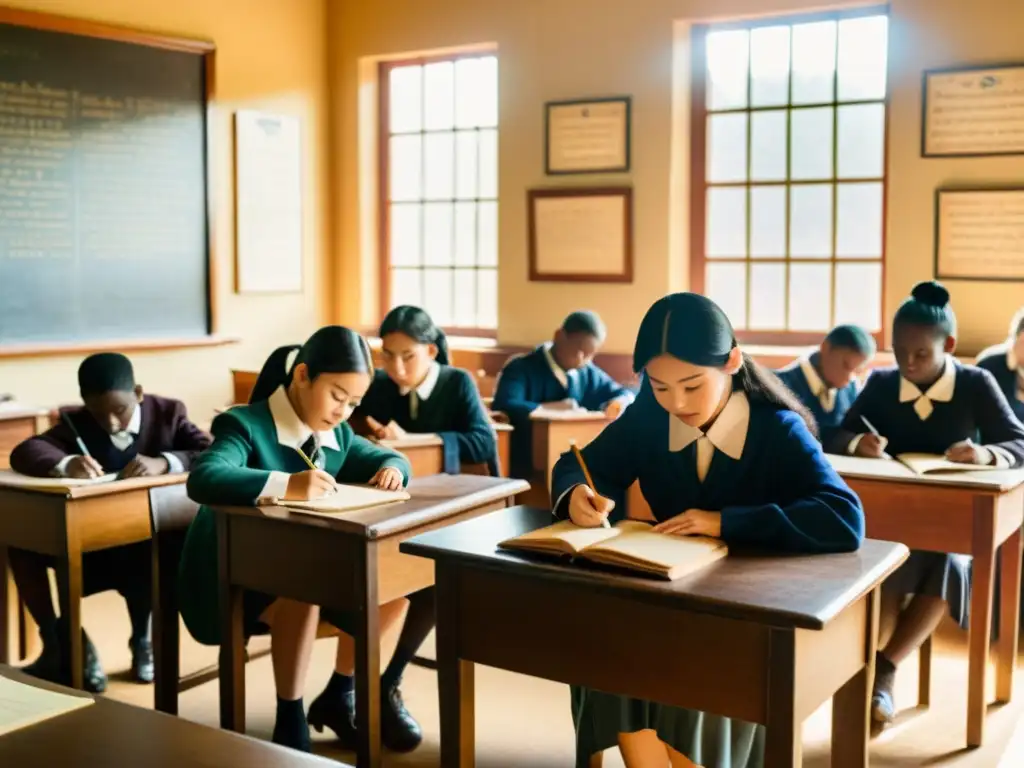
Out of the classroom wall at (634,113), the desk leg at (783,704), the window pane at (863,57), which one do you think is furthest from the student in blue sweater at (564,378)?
the desk leg at (783,704)

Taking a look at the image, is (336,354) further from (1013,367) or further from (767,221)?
(767,221)

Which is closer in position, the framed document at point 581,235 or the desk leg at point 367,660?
the desk leg at point 367,660

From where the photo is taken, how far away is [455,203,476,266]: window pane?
20.9 feet

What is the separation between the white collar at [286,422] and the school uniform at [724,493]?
0.79 meters

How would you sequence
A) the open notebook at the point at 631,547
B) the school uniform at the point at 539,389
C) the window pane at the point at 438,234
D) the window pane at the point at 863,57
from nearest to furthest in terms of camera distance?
the open notebook at the point at 631,547
the school uniform at the point at 539,389
the window pane at the point at 863,57
the window pane at the point at 438,234

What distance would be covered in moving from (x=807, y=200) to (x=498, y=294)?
1636 millimetres

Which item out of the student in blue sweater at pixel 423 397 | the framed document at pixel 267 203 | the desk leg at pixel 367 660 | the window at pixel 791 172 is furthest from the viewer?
the framed document at pixel 267 203

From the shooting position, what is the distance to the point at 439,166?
650cm

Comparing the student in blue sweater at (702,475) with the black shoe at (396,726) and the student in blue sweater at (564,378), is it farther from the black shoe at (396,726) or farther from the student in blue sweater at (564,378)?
the student in blue sweater at (564,378)

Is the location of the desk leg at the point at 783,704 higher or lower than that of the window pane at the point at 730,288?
lower

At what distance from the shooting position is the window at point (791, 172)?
5.21 meters

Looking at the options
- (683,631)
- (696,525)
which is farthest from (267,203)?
(683,631)

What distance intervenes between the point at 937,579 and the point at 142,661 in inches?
91.0

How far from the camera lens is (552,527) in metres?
2.16
